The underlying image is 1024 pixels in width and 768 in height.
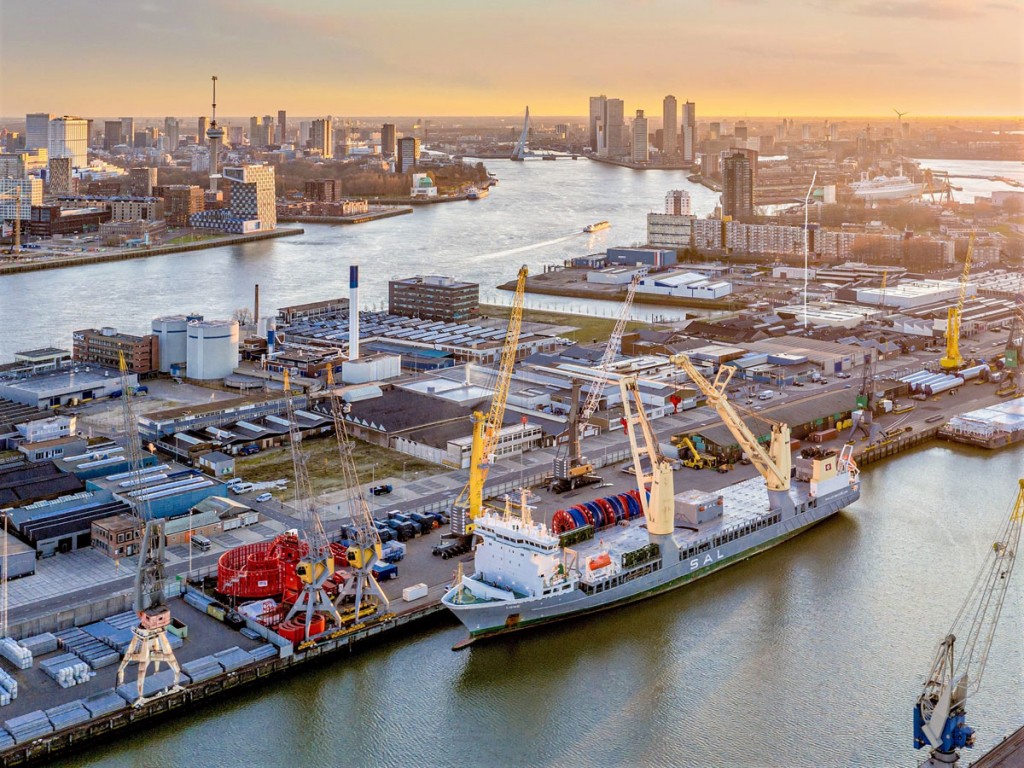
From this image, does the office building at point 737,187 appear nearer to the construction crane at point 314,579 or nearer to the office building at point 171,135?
the construction crane at point 314,579

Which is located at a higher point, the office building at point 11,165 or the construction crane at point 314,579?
the office building at point 11,165

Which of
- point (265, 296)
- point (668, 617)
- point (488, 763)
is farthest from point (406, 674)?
point (265, 296)

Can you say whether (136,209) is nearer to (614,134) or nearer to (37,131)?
(37,131)

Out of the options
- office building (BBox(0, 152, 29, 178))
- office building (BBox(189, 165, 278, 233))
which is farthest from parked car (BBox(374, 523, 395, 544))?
office building (BBox(0, 152, 29, 178))

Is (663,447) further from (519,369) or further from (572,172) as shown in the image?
(572,172)

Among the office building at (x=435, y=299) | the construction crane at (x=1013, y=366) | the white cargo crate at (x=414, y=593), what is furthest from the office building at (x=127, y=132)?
the white cargo crate at (x=414, y=593)
